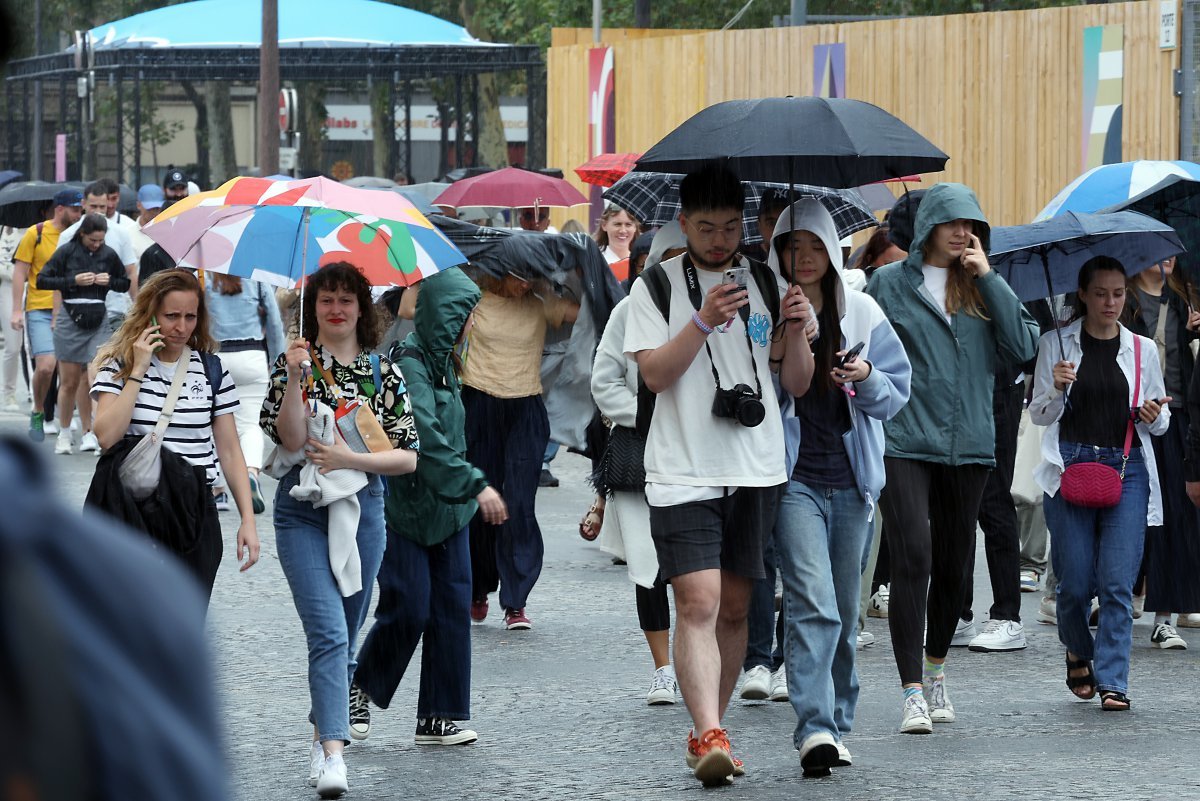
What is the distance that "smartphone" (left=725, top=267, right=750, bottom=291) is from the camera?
608cm

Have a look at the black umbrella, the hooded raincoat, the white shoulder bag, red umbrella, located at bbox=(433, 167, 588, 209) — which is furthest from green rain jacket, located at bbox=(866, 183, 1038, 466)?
the black umbrella

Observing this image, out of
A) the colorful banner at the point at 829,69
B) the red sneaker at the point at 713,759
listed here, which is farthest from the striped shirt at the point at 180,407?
the colorful banner at the point at 829,69

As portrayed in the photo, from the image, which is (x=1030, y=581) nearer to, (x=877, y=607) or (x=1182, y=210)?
(x=877, y=607)

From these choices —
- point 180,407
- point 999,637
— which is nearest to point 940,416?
point 999,637

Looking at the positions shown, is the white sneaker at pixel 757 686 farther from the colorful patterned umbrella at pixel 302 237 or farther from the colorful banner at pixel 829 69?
the colorful banner at pixel 829 69

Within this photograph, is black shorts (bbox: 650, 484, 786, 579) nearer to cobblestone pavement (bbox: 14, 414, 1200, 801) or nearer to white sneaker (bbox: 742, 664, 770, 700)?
cobblestone pavement (bbox: 14, 414, 1200, 801)

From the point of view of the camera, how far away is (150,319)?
6.30m

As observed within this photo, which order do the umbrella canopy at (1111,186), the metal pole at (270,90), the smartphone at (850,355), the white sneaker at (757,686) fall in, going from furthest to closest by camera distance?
the metal pole at (270,90) → the umbrella canopy at (1111,186) → the white sneaker at (757,686) → the smartphone at (850,355)

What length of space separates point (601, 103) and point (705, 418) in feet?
67.5

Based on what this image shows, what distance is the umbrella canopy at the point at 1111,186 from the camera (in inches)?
334

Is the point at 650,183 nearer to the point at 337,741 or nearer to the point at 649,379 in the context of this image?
the point at 649,379

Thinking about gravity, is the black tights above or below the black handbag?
below

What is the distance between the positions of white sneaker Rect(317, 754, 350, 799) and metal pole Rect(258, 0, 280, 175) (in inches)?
825

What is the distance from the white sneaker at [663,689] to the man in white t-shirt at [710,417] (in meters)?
1.23
